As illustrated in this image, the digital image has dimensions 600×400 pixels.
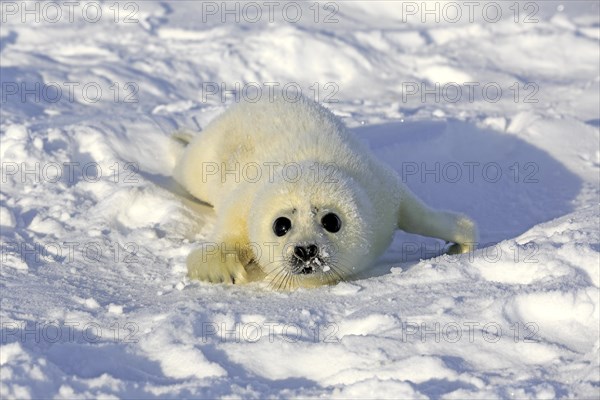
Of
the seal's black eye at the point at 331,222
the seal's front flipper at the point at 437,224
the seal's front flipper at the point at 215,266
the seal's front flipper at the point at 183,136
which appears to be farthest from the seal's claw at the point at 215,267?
the seal's front flipper at the point at 183,136

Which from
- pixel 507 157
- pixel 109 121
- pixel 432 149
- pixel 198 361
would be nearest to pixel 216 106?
pixel 109 121

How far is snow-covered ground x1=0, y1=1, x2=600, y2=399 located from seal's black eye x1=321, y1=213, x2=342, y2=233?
24 cm

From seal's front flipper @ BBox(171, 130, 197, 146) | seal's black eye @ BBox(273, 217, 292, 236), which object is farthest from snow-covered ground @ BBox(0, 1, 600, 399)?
seal's black eye @ BBox(273, 217, 292, 236)

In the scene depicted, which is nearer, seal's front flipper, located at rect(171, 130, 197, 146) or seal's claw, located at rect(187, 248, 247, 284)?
seal's claw, located at rect(187, 248, 247, 284)

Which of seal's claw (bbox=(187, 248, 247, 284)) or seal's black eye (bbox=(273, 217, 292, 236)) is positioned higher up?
seal's black eye (bbox=(273, 217, 292, 236))

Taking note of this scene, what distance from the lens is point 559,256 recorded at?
308 cm

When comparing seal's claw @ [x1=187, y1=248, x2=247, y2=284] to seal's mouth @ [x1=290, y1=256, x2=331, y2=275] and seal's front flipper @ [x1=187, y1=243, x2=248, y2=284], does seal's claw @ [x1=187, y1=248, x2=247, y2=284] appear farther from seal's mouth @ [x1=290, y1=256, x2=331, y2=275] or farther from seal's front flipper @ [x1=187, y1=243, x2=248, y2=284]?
seal's mouth @ [x1=290, y1=256, x2=331, y2=275]

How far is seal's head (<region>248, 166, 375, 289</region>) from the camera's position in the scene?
3.39 m

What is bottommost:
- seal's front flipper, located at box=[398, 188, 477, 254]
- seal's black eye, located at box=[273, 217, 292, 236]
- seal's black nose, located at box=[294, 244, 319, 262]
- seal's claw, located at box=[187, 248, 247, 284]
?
seal's claw, located at box=[187, 248, 247, 284]

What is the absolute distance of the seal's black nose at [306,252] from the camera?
11.0 feet

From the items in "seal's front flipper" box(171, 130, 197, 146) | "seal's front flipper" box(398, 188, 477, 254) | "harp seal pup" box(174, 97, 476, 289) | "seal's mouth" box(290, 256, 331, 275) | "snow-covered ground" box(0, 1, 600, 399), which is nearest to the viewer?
"snow-covered ground" box(0, 1, 600, 399)

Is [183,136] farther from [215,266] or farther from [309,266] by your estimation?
[309,266]

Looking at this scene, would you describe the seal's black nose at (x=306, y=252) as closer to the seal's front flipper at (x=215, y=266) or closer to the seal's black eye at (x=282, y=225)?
the seal's black eye at (x=282, y=225)

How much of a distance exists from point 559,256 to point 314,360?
971 millimetres
